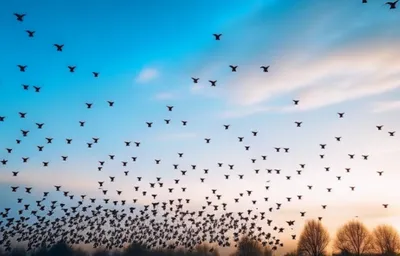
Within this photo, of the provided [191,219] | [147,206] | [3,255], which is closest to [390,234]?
[191,219]

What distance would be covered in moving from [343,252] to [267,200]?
211 ft

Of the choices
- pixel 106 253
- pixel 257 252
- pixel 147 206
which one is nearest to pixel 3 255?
pixel 106 253

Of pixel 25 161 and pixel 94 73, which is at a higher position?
pixel 94 73

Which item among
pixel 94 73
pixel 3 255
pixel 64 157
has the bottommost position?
pixel 3 255

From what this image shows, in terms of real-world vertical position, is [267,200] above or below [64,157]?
below

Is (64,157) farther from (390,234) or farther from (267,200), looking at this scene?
(390,234)

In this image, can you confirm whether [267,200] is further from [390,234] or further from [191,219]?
[390,234]

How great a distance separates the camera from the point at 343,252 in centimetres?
10725

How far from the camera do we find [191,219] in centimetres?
6975

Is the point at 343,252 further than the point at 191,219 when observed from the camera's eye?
Yes

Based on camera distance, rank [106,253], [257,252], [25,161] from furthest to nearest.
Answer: [106,253]
[257,252]
[25,161]

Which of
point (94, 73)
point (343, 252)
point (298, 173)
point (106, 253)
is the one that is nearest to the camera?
point (94, 73)

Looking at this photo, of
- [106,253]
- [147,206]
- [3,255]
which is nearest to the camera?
[147,206]

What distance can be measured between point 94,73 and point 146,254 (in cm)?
11203
